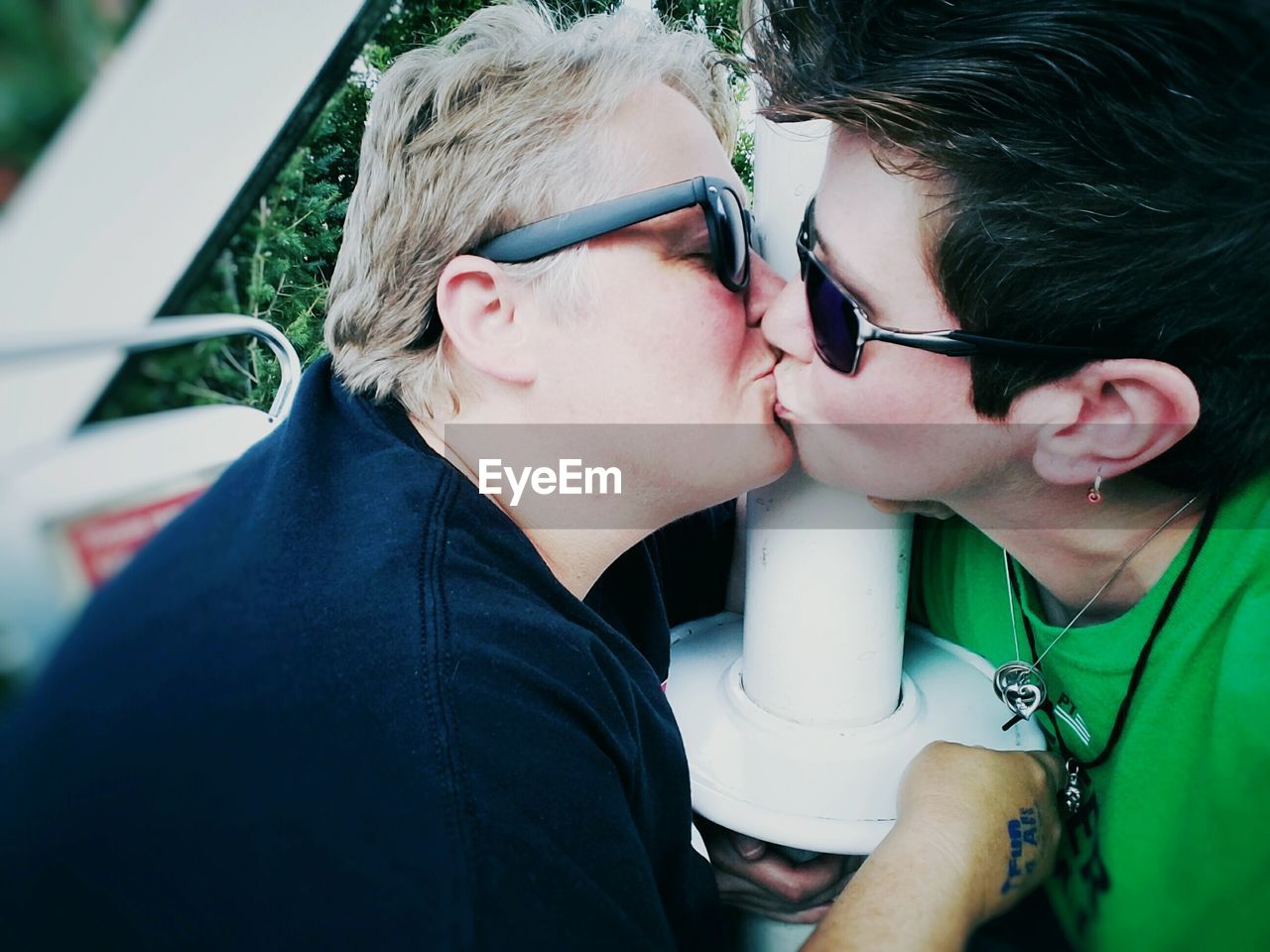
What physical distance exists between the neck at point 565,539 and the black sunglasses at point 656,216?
356 mm

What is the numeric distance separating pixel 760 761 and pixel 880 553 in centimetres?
44

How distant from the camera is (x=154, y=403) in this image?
0.84 metres

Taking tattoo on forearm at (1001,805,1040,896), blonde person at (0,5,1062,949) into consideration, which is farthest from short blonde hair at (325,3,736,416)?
tattoo on forearm at (1001,805,1040,896)

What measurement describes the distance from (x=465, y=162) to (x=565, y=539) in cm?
71

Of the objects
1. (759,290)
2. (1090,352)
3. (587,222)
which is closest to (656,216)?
(587,222)

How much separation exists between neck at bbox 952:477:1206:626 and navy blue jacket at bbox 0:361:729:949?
84 cm

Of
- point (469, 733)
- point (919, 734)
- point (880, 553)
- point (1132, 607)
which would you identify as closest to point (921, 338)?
point (880, 553)

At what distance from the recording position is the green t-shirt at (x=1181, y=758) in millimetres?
1022

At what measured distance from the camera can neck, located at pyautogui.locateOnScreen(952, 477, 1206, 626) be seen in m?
1.32

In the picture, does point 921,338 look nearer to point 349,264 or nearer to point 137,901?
point 349,264

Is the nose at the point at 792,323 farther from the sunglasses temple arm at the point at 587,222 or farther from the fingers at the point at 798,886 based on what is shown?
the fingers at the point at 798,886

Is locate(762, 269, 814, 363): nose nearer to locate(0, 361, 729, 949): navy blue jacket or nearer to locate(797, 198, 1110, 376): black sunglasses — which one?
locate(797, 198, 1110, 376): black sunglasses

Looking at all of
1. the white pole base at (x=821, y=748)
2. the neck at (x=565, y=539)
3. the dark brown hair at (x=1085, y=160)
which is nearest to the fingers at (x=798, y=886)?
the white pole base at (x=821, y=748)

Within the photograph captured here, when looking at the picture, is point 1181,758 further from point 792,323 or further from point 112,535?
point 112,535
